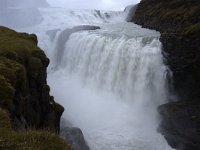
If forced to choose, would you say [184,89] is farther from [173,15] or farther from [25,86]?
[173,15]

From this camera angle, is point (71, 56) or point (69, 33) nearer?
point (71, 56)

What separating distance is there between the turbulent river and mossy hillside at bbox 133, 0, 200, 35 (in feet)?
16.4

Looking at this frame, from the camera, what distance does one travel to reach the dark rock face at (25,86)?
16656mm

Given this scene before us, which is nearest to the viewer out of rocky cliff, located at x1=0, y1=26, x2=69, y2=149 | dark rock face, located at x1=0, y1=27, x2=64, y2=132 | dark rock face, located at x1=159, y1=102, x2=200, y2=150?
rocky cliff, located at x1=0, y1=26, x2=69, y2=149

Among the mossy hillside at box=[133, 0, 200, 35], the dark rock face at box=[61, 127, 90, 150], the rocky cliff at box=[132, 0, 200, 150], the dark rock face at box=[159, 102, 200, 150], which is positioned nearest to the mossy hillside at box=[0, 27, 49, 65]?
the dark rock face at box=[61, 127, 90, 150]

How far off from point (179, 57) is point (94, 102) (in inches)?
379

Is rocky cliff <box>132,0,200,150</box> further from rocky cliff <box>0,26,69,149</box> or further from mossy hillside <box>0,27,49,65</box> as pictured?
mossy hillside <box>0,27,49,65</box>

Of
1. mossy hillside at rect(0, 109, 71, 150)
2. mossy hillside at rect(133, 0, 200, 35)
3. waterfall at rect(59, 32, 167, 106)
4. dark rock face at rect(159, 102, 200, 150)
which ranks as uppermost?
mossy hillside at rect(133, 0, 200, 35)

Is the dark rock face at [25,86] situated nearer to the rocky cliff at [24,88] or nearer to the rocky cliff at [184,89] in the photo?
the rocky cliff at [24,88]

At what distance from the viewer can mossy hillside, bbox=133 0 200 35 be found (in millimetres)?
41969

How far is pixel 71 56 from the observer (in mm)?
49500

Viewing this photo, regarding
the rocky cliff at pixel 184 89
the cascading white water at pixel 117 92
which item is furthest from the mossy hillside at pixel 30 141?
the rocky cliff at pixel 184 89

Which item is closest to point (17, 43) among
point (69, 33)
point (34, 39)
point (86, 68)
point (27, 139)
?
point (34, 39)

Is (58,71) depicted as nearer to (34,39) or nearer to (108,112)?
(108,112)
